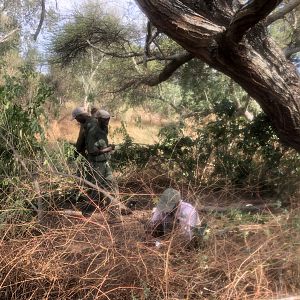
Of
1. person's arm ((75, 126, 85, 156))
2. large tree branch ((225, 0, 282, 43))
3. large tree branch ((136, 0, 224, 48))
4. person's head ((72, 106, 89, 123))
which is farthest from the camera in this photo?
person's arm ((75, 126, 85, 156))

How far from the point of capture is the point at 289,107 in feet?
19.9

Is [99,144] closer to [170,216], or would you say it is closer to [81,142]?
[81,142]

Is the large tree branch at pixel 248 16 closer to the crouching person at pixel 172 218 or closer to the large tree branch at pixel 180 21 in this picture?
the large tree branch at pixel 180 21

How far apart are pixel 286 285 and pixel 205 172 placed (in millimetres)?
4470

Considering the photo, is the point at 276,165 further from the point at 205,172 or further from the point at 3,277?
the point at 3,277

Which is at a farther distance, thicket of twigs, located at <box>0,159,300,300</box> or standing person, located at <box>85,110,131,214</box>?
standing person, located at <box>85,110,131,214</box>

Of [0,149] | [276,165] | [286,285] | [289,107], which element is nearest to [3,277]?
[0,149]

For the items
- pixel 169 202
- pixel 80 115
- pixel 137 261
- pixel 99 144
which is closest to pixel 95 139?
pixel 99 144

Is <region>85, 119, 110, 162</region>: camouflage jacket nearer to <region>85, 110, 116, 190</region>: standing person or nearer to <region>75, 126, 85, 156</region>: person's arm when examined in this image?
<region>85, 110, 116, 190</region>: standing person

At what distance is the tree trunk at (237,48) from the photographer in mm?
5500

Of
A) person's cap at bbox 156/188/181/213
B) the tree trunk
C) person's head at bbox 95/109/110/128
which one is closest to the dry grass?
person's cap at bbox 156/188/181/213

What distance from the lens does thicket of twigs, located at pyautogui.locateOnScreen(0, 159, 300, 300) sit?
407cm

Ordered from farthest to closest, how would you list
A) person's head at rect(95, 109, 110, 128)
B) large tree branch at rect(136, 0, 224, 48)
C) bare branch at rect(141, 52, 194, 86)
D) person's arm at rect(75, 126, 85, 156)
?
bare branch at rect(141, 52, 194, 86) → person's arm at rect(75, 126, 85, 156) → person's head at rect(95, 109, 110, 128) → large tree branch at rect(136, 0, 224, 48)

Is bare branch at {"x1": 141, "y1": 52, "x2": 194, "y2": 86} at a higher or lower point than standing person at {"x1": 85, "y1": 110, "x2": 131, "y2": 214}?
higher
